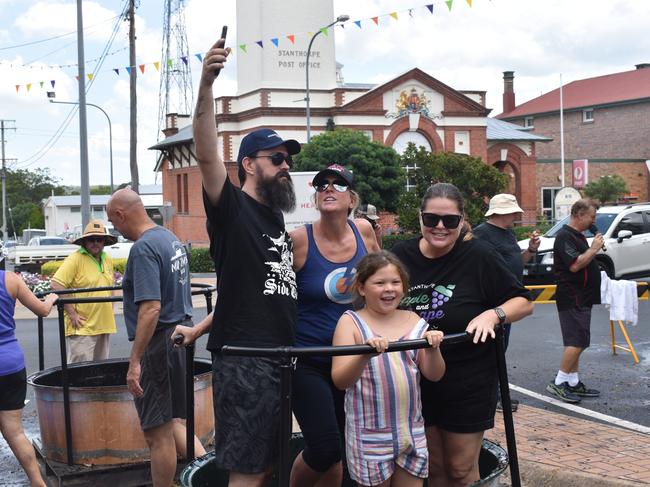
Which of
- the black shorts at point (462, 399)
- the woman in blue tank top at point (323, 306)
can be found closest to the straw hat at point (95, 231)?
the woman in blue tank top at point (323, 306)

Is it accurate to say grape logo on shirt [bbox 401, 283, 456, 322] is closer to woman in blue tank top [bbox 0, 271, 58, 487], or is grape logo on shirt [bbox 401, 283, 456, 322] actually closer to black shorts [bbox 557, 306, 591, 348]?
woman in blue tank top [bbox 0, 271, 58, 487]

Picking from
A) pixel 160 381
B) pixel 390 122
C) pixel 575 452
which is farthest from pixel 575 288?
pixel 390 122

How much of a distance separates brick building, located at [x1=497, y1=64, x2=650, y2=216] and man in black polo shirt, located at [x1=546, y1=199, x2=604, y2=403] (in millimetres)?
48823

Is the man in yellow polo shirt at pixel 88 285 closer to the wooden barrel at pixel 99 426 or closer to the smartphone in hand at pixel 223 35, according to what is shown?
the wooden barrel at pixel 99 426

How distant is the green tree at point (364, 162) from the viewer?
3550cm

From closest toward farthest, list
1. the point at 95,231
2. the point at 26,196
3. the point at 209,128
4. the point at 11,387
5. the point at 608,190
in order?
the point at 209,128
the point at 11,387
the point at 95,231
the point at 608,190
the point at 26,196

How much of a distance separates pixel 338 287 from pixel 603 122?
2470 inches

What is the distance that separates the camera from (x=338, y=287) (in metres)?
3.77

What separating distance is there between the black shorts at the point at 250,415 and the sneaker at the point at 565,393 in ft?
17.7

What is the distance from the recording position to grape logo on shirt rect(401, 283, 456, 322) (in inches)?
147

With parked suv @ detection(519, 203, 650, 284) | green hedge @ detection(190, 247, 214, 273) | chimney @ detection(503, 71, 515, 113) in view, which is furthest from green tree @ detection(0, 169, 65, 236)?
parked suv @ detection(519, 203, 650, 284)

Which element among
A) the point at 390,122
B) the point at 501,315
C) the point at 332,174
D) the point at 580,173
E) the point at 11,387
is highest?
the point at 390,122

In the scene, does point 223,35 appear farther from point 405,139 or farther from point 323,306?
point 405,139

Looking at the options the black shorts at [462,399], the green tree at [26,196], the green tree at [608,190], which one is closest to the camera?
the black shorts at [462,399]
